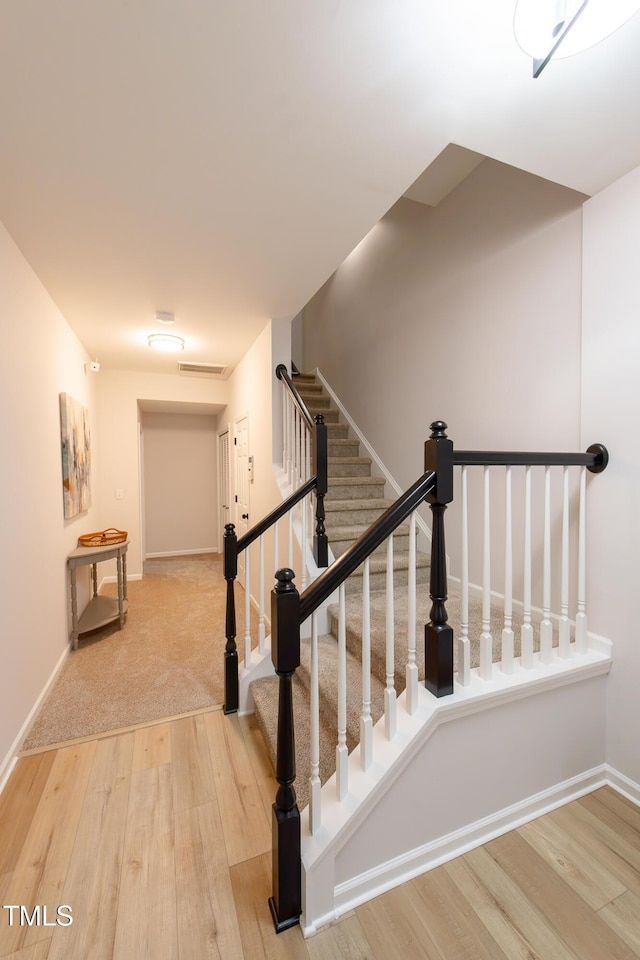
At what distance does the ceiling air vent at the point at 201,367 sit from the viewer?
4.55 meters

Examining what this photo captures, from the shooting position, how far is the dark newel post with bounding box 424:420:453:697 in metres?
1.42

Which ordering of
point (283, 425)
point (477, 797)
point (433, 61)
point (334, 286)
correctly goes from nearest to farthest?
point (433, 61) < point (477, 797) < point (283, 425) < point (334, 286)

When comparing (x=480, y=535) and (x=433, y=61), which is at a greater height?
(x=433, y=61)

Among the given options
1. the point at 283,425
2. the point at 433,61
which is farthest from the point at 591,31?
the point at 283,425

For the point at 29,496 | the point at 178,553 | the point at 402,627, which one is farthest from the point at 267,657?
the point at 178,553

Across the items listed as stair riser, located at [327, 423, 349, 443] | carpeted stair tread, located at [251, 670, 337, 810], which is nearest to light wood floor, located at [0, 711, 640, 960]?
carpeted stair tread, located at [251, 670, 337, 810]

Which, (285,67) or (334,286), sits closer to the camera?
(285,67)

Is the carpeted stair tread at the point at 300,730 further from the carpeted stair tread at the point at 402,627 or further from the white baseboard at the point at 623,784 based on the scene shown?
the white baseboard at the point at 623,784

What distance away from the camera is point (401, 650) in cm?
189

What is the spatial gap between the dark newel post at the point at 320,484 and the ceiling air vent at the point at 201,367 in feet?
8.34

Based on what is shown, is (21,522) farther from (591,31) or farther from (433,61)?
(591,31)

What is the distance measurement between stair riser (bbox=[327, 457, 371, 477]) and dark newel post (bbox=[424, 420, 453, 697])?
2340 millimetres

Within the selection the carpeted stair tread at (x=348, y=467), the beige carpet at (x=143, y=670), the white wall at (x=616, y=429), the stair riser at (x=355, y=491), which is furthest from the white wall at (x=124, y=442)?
the white wall at (x=616, y=429)

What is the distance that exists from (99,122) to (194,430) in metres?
5.28
